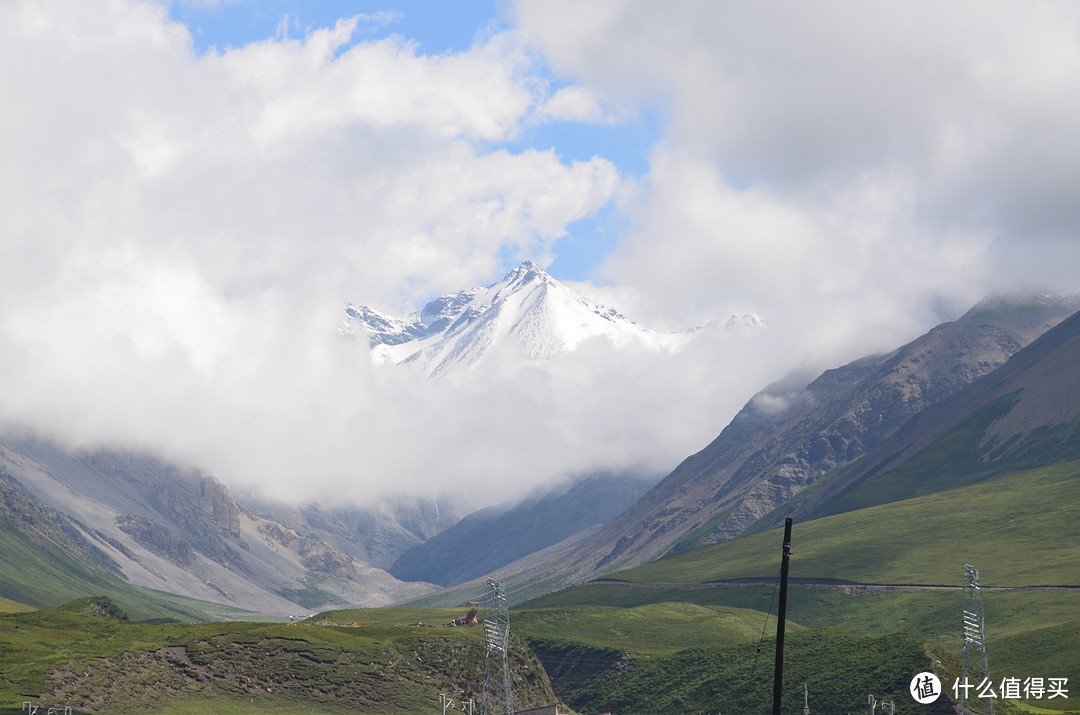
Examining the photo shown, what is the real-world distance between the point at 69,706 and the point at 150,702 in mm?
15648

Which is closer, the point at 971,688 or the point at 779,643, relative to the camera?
the point at 779,643

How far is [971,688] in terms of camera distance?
A: 7126 inches

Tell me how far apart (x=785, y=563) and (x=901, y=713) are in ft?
443

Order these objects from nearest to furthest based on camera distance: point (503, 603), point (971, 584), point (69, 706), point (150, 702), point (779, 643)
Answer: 1. point (779, 643)
2. point (971, 584)
3. point (503, 603)
4. point (69, 706)
5. point (150, 702)

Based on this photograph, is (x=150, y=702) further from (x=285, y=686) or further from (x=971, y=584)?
(x=971, y=584)

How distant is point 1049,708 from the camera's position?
7525 inches

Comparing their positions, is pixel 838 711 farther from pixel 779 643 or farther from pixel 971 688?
pixel 779 643

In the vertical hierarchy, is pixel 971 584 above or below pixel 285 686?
above

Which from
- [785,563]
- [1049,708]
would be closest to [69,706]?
[785,563]

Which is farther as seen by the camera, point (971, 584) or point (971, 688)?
point (971, 688)

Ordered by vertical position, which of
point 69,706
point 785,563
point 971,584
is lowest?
point 69,706

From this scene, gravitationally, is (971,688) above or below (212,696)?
above

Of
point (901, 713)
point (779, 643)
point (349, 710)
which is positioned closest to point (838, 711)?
point (901, 713)

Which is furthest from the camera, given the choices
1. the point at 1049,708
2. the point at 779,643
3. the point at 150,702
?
the point at 1049,708
